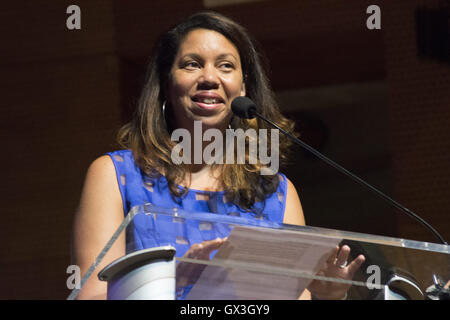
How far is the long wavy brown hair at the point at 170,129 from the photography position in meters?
2.05

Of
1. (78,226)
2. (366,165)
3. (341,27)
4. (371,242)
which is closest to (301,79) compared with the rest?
(341,27)

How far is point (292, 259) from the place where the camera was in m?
1.25

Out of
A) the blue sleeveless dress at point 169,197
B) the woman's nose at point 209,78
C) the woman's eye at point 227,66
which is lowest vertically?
the blue sleeveless dress at point 169,197

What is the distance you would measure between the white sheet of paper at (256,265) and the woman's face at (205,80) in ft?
2.67

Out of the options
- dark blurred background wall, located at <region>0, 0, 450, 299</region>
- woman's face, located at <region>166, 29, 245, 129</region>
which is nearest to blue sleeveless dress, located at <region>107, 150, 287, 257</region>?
woman's face, located at <region>166, 29, 245, 129</region>

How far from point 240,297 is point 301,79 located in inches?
112

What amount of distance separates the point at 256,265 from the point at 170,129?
967mm

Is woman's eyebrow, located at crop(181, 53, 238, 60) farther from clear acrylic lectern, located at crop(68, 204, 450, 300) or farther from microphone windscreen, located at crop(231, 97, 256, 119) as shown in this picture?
clear acrylic lectern, located at crop(68, 204, 450, 300)

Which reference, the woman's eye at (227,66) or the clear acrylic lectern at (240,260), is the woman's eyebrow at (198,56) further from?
the clear acrylic lectern at (240,260)

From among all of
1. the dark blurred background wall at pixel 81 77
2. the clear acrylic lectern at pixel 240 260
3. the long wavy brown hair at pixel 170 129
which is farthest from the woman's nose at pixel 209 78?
the dark blurred background wall at pixel 81 77

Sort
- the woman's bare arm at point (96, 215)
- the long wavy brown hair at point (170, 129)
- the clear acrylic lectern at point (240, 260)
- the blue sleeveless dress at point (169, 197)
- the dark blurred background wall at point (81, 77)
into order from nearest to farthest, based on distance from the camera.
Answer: the clear acrylic lectern at point (240, 260) < the woman's bare arm at point (96, 215) < the blue sleeveless dress at point (169, 197) < the long wavy brown hair at point (170, 129) < the dark blurred background wall at point (81, 77)

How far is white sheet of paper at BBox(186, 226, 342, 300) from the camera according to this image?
1.22 metres

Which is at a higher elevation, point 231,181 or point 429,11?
point 429,11

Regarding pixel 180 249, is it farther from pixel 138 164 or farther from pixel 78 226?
pixel 138 164
